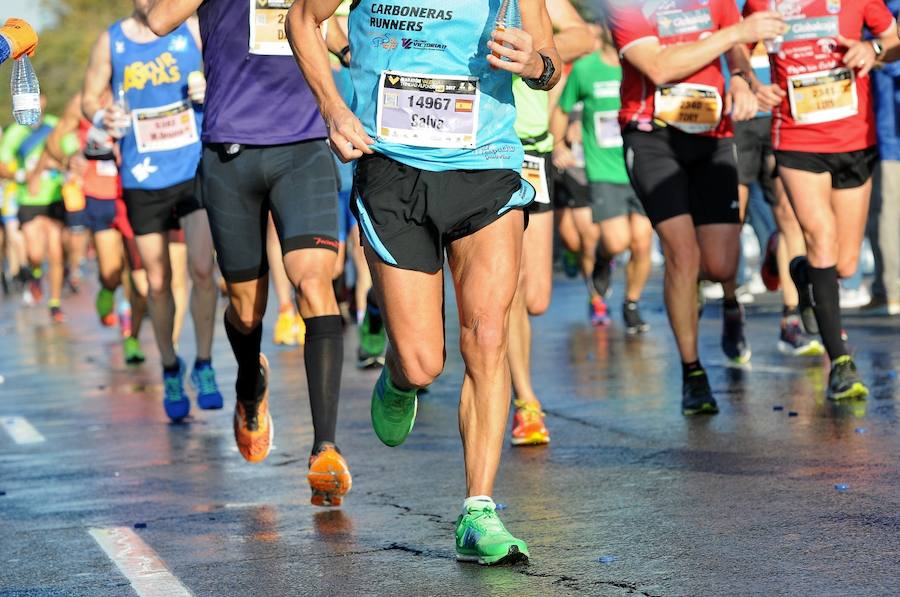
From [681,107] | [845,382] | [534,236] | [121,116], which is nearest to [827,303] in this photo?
[845,382]

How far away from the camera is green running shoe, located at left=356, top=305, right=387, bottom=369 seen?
1062 cm

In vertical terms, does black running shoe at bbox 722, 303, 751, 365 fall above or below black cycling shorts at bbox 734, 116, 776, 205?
below

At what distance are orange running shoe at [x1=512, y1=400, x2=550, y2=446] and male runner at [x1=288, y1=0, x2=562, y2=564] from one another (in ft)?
6.48

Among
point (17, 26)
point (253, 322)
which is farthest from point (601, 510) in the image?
point (17, 26)

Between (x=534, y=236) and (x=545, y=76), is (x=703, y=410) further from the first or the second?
(x=545, y=76)

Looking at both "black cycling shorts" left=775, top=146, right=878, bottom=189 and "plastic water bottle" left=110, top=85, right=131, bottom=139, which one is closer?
"black cycling shorts" left=775, top=146, right=878, bottom=189

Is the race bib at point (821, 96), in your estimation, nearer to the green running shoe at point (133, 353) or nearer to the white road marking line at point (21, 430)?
the white road marking line at point (21, 430)

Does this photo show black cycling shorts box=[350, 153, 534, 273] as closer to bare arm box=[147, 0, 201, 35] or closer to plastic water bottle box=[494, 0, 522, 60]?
plastic water bottle box=[494, 0, 522, 60]

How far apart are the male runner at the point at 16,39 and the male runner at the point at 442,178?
89 cm

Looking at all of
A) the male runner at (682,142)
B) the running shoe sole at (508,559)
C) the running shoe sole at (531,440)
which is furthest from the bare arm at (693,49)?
the running shoe sole at (508,559)

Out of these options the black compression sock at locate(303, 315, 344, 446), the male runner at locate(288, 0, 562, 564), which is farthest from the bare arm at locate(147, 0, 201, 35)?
the male runner at locate(288, 0, 562, 564)

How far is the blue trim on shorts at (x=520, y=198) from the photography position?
5.30 metres

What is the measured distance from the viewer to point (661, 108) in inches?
319

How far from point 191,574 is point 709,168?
3963mm
